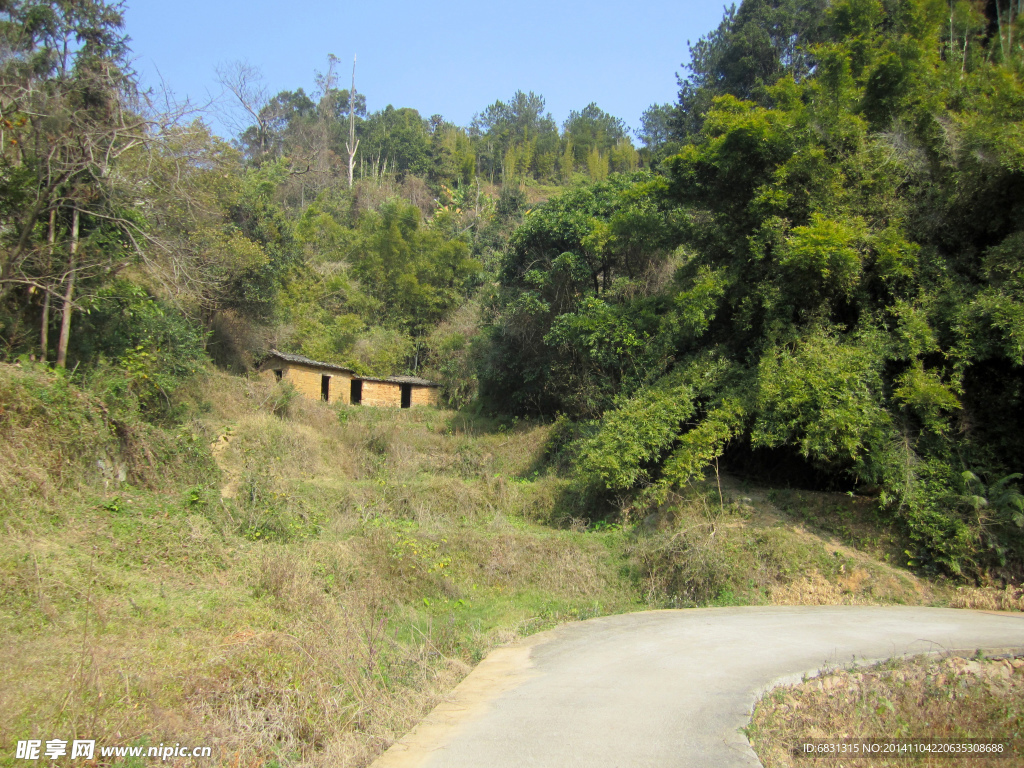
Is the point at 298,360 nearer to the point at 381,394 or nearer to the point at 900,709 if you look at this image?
the point at 381,394

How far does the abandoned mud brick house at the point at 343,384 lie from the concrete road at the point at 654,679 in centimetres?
2100

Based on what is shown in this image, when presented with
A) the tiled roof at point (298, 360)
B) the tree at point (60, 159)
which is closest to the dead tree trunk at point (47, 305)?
the tree at point (60, 159)

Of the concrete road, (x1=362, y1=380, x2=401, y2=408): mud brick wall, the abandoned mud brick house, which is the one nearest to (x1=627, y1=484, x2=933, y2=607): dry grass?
the concrete road

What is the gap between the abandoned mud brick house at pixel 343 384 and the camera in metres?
28.4

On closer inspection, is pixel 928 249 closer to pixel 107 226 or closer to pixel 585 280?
pixel 585 280

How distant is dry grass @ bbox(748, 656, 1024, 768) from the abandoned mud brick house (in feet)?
76.3

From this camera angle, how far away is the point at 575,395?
22.6 meters

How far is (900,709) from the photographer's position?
6.65 metres

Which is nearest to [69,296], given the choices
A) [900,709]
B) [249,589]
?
[249,589]

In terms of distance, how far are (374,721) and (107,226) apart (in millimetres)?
13586

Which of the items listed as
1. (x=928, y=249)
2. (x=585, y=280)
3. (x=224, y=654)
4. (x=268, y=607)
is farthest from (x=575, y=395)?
(x=224, y=654)

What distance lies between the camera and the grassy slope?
580 centimetres

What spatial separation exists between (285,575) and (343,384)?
2097cm

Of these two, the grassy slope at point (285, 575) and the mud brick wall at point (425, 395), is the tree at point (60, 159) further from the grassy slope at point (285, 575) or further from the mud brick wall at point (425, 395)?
the mud brick wall at point (425, 395)
